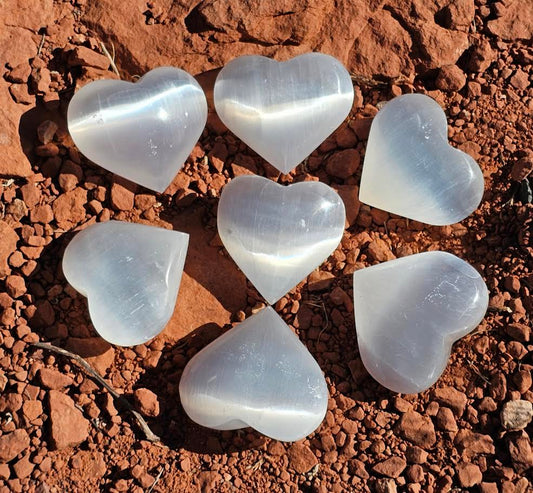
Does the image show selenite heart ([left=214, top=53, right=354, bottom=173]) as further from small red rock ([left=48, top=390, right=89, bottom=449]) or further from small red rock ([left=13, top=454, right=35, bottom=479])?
small red rock ([left=13, top=454, right=35, bottom=479])

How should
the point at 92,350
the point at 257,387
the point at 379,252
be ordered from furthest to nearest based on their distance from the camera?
the point at 379,252 → the point at 92,350 → the point at 257,387

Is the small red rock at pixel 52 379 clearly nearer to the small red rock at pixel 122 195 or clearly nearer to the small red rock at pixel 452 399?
the small red rock at pixel 122 195

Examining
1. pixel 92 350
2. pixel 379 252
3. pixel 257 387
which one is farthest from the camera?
pixel 379 252

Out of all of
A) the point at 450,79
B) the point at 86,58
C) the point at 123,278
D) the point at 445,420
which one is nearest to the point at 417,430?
the point at 445,420

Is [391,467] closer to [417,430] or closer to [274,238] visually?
[417,430]

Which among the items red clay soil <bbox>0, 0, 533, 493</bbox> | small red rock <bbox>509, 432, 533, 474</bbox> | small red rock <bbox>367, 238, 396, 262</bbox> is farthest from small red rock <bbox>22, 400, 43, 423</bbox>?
small red rock <bbox>509, 432, 533, 474</bbox>

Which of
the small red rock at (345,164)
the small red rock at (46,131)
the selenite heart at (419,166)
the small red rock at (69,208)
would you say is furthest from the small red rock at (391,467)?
the small red rock at (46,131)

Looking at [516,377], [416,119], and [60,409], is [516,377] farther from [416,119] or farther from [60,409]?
[60,409]
